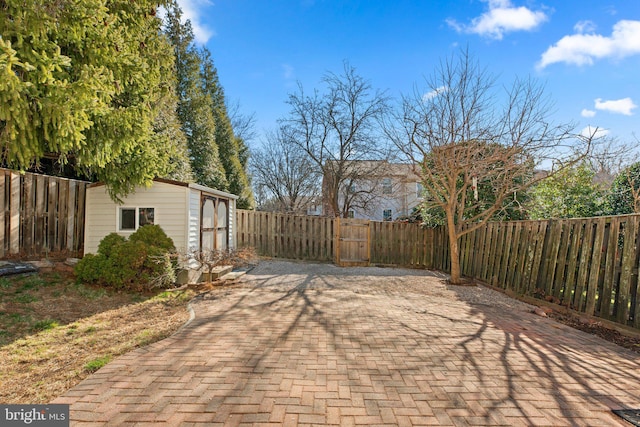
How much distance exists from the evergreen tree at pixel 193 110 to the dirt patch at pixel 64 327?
25.2 ft

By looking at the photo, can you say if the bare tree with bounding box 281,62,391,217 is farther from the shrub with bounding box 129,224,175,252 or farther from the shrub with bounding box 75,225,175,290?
the shrub with bounding box 75,225,175,290

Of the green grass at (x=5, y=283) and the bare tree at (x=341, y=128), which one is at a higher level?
the bare tree at (x=341, y=128)

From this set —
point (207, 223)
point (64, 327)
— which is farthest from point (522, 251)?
point (64, 327)

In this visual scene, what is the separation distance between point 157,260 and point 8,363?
334 cm

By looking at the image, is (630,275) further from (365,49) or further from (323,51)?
(323,51)

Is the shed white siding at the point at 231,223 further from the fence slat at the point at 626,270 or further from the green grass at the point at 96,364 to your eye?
the fence slat at the point at 626,270

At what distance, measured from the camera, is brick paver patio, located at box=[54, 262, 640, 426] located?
2383mm

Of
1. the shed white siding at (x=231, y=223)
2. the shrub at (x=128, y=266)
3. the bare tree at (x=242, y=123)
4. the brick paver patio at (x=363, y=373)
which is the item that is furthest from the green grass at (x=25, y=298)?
the bare tree at (x=242, y=123)

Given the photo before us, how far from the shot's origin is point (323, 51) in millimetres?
11852

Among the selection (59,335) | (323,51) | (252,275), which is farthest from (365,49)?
(59,335)

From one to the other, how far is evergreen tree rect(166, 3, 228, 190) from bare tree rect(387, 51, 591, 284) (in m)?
8.73

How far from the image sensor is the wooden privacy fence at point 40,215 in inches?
282

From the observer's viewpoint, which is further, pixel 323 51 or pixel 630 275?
pixel 323 51

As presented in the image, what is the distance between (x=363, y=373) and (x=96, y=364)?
2678 mm
